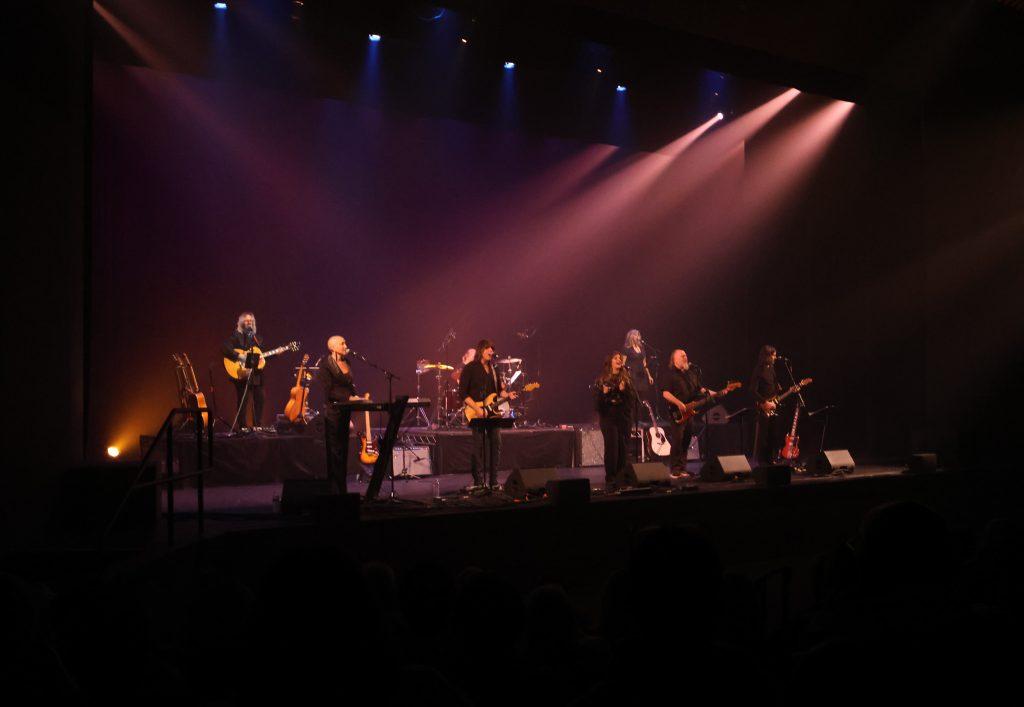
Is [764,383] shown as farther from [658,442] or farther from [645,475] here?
[645,475]

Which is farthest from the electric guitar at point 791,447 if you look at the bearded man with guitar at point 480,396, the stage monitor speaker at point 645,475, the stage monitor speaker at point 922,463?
the bearded man with guitar at point 480,396

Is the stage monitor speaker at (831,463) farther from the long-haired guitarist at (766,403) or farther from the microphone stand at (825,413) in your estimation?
the microphone stand at (825,413)

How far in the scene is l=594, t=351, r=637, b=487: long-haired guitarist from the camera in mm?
11141

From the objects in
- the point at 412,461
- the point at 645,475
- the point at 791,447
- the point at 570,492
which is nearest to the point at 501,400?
the point at 645,475

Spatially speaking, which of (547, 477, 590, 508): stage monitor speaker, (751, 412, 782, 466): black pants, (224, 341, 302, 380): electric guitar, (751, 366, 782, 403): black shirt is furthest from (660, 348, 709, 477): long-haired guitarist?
(224, 341, 302, 380): electric guitar

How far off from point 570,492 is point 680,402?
3.68m

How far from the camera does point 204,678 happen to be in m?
3.29

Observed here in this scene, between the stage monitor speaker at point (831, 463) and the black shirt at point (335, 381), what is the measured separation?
626 cm

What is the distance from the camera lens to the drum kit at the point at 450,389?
14570 millimetres

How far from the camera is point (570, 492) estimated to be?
29.4ft

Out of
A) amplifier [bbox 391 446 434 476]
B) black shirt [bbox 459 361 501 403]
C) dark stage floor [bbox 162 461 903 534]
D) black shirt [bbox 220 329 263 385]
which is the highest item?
black shirt [bbox 220 329 263 385]

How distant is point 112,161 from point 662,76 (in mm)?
8665

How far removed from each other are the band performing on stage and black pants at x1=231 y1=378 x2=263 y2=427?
15mm

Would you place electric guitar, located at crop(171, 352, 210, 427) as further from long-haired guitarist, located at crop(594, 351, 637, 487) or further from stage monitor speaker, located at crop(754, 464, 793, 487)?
stage monitor speaker, located at crop(754, 464, 793, 487)
